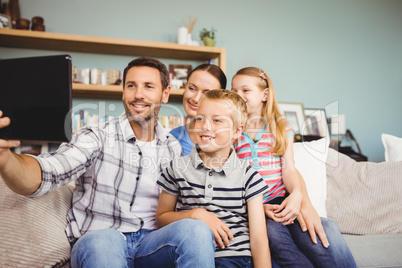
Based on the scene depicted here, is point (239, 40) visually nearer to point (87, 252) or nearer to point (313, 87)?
point (313, 87)

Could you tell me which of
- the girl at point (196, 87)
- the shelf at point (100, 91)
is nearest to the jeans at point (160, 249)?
the girl at point (196, 87)

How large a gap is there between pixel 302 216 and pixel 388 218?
2.25ft

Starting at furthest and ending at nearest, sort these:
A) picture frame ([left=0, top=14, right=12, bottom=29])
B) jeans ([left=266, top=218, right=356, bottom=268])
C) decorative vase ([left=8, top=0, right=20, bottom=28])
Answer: decorative vase ([left=8, top=0, right=20, bottom=28]) < picture frame ([left=0, top=14, right=12, bottom=29]) < jeans ([left=266, top=218, right=356, bottom=268])

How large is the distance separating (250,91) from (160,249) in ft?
3.03

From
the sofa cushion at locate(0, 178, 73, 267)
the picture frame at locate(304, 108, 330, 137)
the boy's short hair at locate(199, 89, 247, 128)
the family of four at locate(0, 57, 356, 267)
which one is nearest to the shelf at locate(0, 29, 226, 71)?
the picture frame at locate(304, 108, 330, 137)

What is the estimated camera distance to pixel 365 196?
1.65m

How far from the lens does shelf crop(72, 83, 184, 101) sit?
276 cm

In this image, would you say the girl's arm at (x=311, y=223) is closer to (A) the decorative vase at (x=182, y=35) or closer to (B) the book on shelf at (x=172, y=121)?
(B) the book on shelf at (x=172, y=121)

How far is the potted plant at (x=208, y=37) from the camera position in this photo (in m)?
3.08

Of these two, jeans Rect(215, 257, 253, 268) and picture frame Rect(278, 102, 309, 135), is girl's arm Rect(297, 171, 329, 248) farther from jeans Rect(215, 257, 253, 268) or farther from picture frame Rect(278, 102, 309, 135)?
picture frame Rect(278, 102, 309, 135)

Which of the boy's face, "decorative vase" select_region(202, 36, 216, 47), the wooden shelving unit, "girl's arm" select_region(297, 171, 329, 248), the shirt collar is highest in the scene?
"decorative vase" select_region(202, 36, 216, 47)

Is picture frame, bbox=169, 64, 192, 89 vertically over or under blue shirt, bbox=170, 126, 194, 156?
over

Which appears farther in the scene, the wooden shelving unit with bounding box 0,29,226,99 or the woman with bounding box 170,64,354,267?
the wooden shelving unit with bounding box 0,29,226,99

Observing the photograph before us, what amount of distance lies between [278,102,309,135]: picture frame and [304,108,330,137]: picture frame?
65mm
